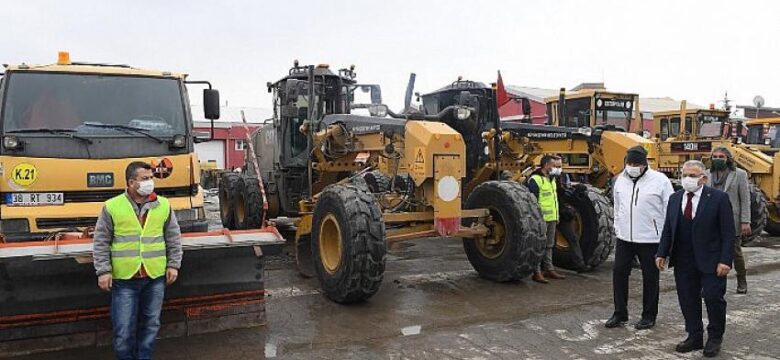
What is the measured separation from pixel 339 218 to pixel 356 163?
6.91ft

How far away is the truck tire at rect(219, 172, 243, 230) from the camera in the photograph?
37.9 ft

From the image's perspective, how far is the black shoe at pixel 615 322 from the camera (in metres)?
6.00

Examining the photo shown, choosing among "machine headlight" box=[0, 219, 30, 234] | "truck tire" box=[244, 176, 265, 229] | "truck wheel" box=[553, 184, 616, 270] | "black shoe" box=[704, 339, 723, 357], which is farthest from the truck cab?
"truck wheel" box=[553, 184, 616, 270]

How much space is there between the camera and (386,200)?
7.81m

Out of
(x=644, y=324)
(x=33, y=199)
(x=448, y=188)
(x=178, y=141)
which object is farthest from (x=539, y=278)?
(x=33, y=199)

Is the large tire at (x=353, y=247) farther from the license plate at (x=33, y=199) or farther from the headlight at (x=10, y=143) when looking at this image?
the headlight at (x=10, y=143)

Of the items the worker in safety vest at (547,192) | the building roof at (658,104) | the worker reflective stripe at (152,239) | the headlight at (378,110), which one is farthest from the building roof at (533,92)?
the worker reflective stripe at (152,239)

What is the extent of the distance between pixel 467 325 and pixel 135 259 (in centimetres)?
309

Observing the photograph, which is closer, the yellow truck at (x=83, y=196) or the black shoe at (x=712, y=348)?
the yellow truck at (x=83, y=196)

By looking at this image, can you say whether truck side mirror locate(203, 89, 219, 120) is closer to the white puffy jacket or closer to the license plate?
the license plate

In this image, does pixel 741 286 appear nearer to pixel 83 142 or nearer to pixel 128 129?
pixel 128 129

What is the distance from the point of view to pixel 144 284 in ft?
14.5

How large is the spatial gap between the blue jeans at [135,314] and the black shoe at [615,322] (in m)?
3.96

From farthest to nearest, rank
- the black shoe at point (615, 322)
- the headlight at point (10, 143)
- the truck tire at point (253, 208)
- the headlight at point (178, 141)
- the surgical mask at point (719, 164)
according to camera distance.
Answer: the truck tire at point (253, 208) < the surgical mask at point (719, 164) < the headlight at point (178, 141) < the black shoe at point (615, 322) < the headlight at point (10, 143)
